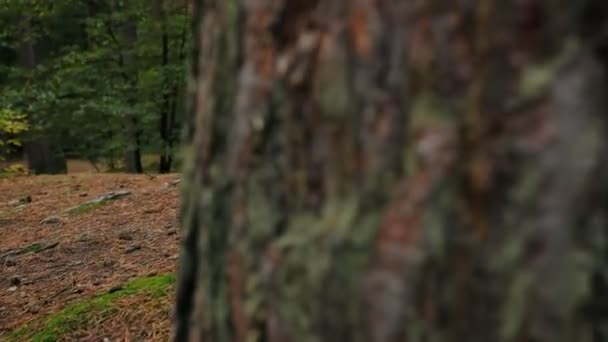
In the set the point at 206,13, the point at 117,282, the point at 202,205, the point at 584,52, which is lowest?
the point at 117,282

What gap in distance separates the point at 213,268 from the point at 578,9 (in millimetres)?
615

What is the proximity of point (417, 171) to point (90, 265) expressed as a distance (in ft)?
11.4

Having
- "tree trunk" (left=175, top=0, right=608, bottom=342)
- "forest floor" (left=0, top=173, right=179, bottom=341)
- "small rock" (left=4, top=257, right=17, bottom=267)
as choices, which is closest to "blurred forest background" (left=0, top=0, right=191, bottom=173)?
"forest floor" (left=0, top=173, right=179, bottom=341)

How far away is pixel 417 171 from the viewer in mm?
886

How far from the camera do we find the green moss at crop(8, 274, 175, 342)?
312 centimetres

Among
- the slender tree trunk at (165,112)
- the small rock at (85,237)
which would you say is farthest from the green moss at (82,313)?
the slender tree trunk at (165,112)

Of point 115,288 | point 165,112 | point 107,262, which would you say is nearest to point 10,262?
point 107,262

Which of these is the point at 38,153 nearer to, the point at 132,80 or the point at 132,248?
the point at 132,80

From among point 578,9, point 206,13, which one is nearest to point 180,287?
point 206,13

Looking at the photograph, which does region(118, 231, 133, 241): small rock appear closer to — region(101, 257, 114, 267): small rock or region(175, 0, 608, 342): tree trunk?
region(101, 257, 114, 267): small rock

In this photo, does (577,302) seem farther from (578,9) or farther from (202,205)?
(202,205)

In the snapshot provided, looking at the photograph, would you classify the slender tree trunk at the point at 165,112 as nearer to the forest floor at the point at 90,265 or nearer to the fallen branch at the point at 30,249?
the forest floor at the point at 90,265

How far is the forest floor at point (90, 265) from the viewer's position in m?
3.14

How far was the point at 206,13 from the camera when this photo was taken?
1.16 metres
